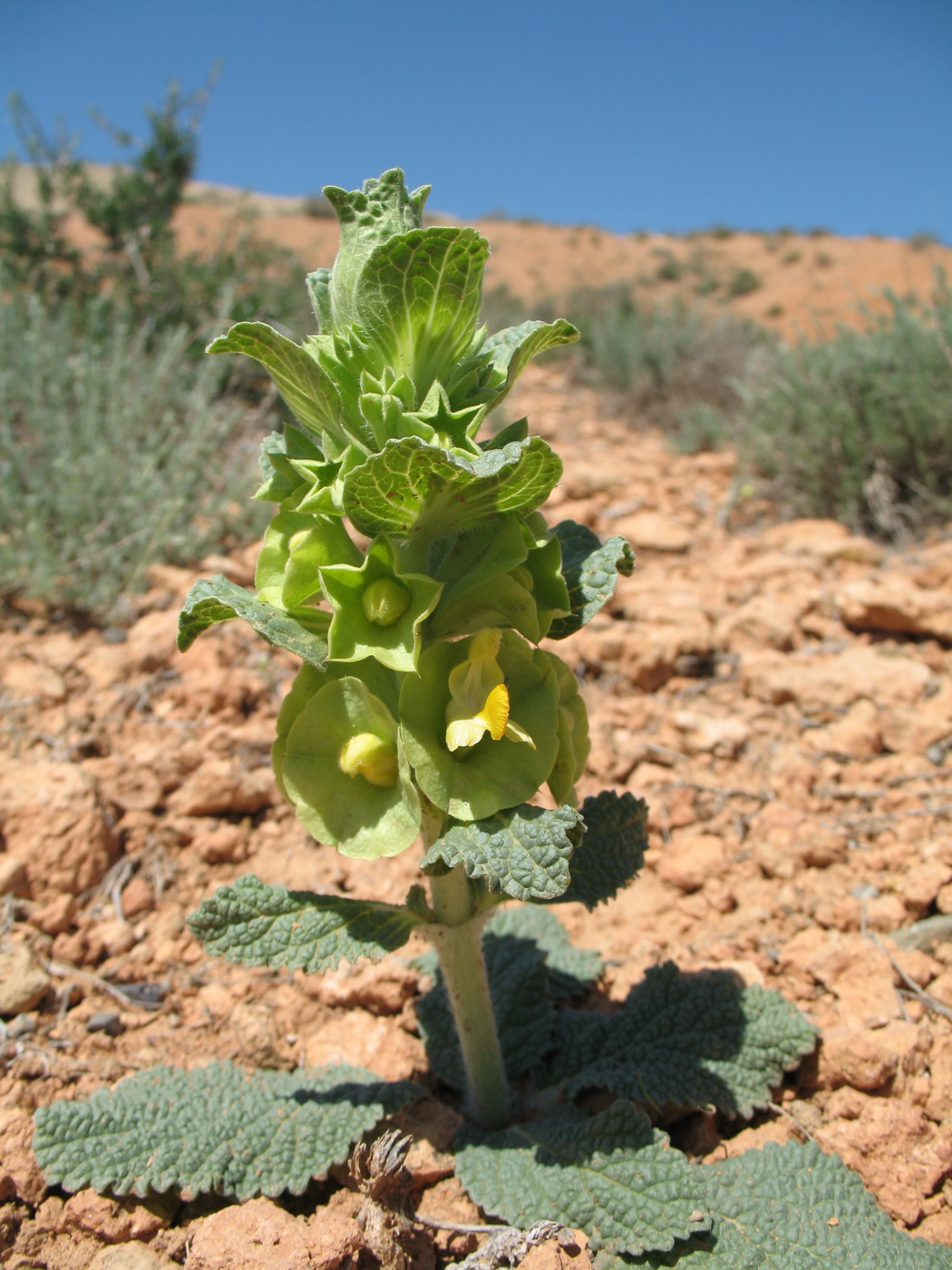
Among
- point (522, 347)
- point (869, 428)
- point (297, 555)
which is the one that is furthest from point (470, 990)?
point (869, 428)

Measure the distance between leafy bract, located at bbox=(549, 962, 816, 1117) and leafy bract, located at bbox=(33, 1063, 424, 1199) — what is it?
1.37 feet

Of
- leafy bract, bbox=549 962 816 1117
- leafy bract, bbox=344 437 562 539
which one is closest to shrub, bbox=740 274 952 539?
leafy bract, bbox=549 962 816 1117

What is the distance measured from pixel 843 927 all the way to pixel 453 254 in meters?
2.06

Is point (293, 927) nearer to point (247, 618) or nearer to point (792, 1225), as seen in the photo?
point (247, 618)

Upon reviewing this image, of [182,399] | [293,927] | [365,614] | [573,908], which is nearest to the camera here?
[365,614]

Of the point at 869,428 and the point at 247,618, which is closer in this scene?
the point at 247,618

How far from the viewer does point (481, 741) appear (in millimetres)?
1480

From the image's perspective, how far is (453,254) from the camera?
1.33 meters

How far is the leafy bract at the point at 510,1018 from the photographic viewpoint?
2.05 metres

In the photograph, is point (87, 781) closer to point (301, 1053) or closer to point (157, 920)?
point (157, 920)

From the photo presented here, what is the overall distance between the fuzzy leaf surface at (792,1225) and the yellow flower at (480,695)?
94 centimetres

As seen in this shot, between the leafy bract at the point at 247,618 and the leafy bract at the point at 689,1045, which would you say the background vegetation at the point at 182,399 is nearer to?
the leafy bract at the point at 247,618

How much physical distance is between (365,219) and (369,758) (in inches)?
35.4

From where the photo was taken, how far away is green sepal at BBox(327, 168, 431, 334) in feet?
4.69
